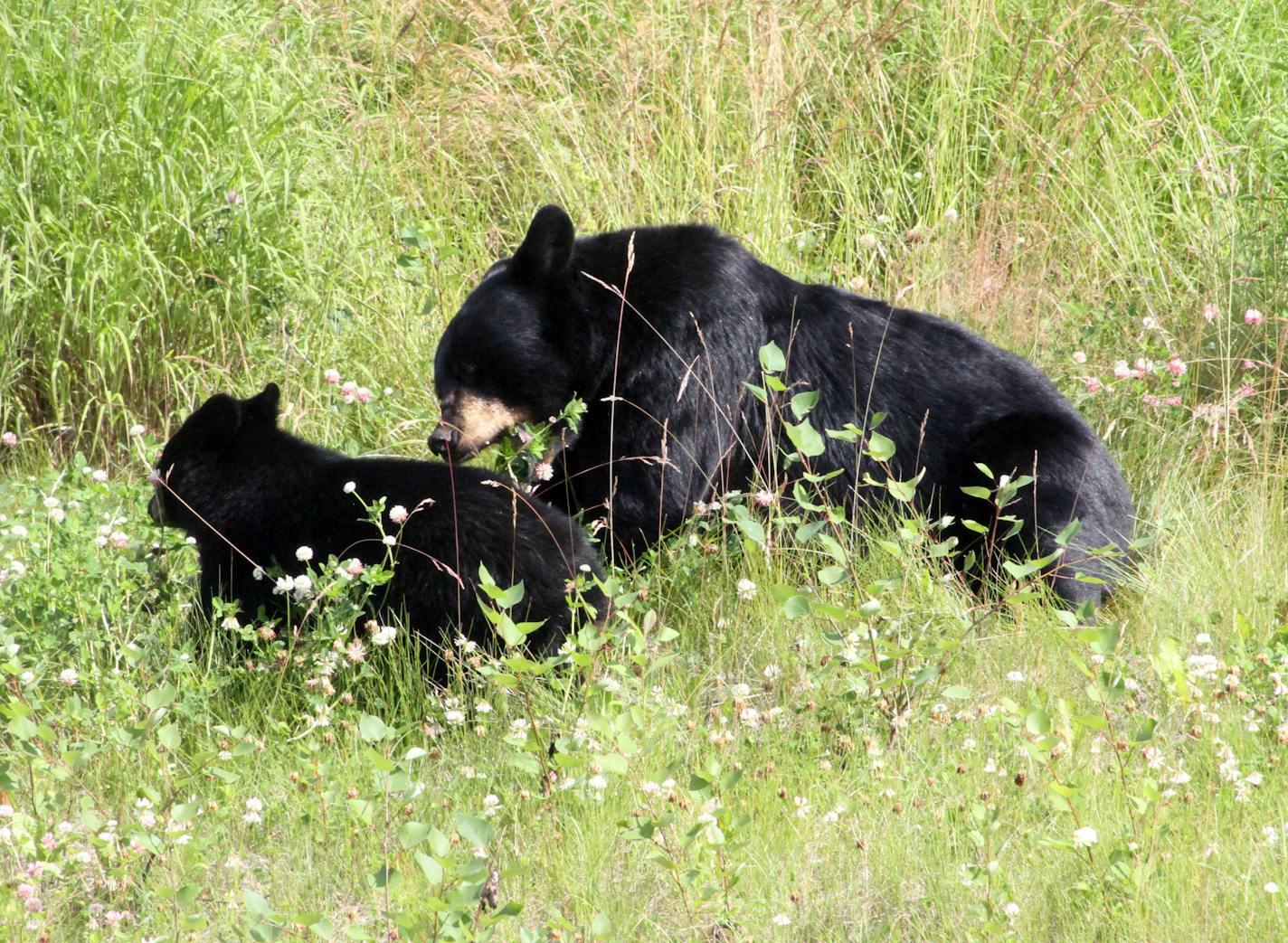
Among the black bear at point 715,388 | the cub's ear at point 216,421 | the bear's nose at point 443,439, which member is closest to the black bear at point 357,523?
the cub's ear at point 216,421

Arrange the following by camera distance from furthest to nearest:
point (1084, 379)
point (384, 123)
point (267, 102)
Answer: point (384, 123) < point (267, 102) < point (1084, 379)

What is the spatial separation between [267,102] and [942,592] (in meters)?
3.79

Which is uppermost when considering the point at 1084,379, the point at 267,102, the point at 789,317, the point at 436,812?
the point at 267,102

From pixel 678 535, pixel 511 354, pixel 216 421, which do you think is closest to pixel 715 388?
pixel 678 535

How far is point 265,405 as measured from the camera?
177 inches

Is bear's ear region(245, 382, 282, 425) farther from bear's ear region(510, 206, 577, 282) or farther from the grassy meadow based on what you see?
bear's ear region(510, 206, 577, 282)

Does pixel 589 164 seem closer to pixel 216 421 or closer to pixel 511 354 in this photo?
pixel 511 354

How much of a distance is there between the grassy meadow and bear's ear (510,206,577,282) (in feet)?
2.08

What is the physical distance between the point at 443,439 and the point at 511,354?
0.35 meters

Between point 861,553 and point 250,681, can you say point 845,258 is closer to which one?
point 861,553

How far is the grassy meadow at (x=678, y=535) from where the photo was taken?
9.61ft

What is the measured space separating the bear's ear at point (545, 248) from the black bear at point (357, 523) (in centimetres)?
85

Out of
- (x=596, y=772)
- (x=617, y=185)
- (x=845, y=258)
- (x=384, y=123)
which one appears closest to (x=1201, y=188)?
(x=845, y=258)

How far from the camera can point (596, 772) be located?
323 cm
